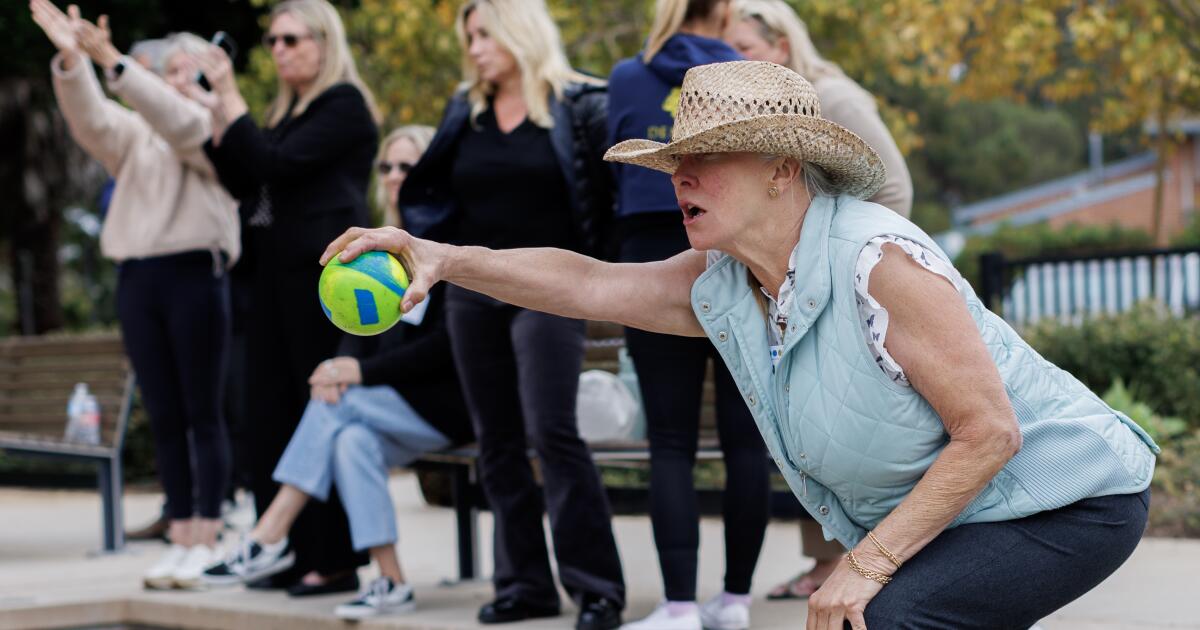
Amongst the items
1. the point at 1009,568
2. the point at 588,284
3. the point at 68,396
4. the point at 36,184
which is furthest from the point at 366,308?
the point at 36,184

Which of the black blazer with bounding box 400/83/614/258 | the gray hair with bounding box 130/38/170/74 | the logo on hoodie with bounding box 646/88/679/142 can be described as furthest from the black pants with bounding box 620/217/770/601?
the gray hair with bounding box 130/38/170/74

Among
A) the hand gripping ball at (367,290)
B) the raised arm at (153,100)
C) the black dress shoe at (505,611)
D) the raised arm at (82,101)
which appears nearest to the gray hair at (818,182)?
the hand gripping ball at (367,290)

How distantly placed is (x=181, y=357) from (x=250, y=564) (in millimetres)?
915

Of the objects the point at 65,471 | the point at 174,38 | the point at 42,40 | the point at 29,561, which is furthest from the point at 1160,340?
→ the point at 42,40

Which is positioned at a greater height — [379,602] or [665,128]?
[665,128]

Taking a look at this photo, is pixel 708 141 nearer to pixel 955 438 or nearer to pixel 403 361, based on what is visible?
pixel 955 438

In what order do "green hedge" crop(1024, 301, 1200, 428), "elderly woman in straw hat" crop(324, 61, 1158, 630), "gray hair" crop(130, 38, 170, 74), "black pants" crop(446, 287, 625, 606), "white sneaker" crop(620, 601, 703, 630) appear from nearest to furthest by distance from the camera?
1. "elderly woman in straw hat" crop(324, 61, 1158, 630)
2. "white sneaker" crop(620, 601, 703, 630)
3. "black pants" crop(446, 287, 625, 606)
4. "gray hair" crop(130, 38, 170, 74)
5. "green hedge" crop(1024, 301, 1200, 428)

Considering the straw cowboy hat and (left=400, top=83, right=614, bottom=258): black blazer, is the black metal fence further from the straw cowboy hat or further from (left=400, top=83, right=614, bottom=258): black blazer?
the straw cowboy hat

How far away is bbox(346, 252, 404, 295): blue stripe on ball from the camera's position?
2.68 metres

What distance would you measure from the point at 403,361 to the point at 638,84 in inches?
58.7

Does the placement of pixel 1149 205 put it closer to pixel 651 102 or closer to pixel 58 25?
pixel 58 25

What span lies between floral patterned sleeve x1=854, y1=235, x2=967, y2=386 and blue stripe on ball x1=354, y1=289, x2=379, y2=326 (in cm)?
89

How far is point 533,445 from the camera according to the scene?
16.0 ft

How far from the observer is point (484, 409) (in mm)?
5020
